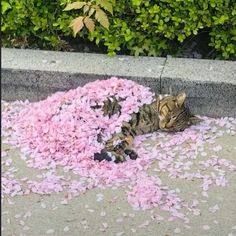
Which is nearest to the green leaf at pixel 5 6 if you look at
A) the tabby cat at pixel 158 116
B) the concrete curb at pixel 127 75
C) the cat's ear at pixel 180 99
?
the concrete curb at pixel 127 75

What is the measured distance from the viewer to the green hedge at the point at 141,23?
4.57 meters

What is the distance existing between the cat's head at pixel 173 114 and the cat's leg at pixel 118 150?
33 centimetres

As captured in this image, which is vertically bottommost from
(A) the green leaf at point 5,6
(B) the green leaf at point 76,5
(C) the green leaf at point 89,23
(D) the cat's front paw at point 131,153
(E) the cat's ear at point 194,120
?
(D) the cat's front paw at point 131,153

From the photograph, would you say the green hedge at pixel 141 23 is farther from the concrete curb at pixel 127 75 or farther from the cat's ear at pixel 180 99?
the cat's ear at pixel 180 99

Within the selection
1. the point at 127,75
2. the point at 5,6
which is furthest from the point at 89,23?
the point at 5,6

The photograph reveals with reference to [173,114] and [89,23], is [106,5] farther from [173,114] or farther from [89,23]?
[173,114]

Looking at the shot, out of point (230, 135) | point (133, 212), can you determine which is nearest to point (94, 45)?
point (230, 135)

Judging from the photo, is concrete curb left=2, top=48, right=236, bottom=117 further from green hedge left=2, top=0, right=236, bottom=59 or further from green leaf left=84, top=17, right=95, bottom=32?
green leaf left=84, top=17, right=95, bottom=32

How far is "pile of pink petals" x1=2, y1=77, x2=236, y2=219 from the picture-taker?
3371 mm

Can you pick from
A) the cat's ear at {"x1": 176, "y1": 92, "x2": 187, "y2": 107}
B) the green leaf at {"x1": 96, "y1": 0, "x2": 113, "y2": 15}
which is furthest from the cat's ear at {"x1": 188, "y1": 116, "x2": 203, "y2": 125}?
the green leaf at {"x1": 96, "y1": 0, "x2": 113, "y2": 15}

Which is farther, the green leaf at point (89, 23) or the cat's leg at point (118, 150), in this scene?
the green leaf at point (89, 23)

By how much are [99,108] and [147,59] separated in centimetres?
86

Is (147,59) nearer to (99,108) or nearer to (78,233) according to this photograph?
(99,108)

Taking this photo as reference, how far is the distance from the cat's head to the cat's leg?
333mm
